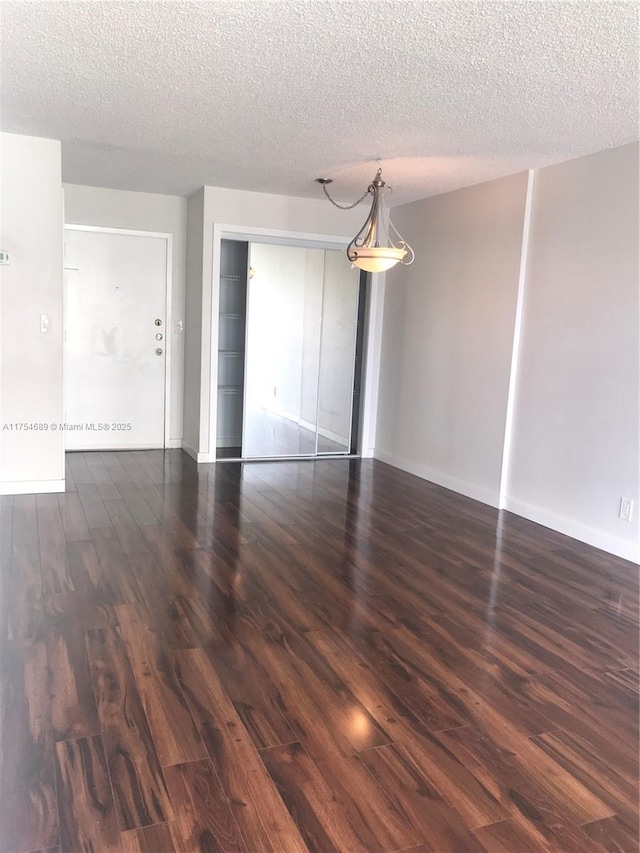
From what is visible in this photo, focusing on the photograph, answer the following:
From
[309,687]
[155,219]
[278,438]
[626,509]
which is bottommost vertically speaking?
[309,687]

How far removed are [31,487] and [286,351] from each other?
2.61 m

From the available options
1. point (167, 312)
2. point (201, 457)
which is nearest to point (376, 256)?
point (201, 457)

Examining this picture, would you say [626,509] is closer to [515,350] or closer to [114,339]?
[515,350]

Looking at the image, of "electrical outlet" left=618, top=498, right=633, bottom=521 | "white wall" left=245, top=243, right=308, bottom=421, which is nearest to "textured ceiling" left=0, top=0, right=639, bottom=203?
"white wall" left=245, top=243, right=308, bottom=421

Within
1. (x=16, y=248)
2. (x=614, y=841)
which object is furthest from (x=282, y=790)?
(x=16, y=248)

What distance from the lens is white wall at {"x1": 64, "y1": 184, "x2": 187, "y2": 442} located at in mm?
5793

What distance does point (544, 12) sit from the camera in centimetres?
226

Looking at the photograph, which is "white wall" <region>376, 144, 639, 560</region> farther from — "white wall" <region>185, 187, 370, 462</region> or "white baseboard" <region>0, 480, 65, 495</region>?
"white baseboard" <region>0, 480, 65, 495</region>

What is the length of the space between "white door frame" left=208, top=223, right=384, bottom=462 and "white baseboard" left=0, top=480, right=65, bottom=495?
1.44 m

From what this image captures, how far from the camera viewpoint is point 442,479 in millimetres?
5398

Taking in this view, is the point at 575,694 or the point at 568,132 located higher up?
the point at 568,132

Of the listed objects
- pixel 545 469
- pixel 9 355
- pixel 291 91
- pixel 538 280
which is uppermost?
pixel 291 91

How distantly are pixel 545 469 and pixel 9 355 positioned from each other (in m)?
3.72

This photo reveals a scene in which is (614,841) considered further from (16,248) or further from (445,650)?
(16,248)
